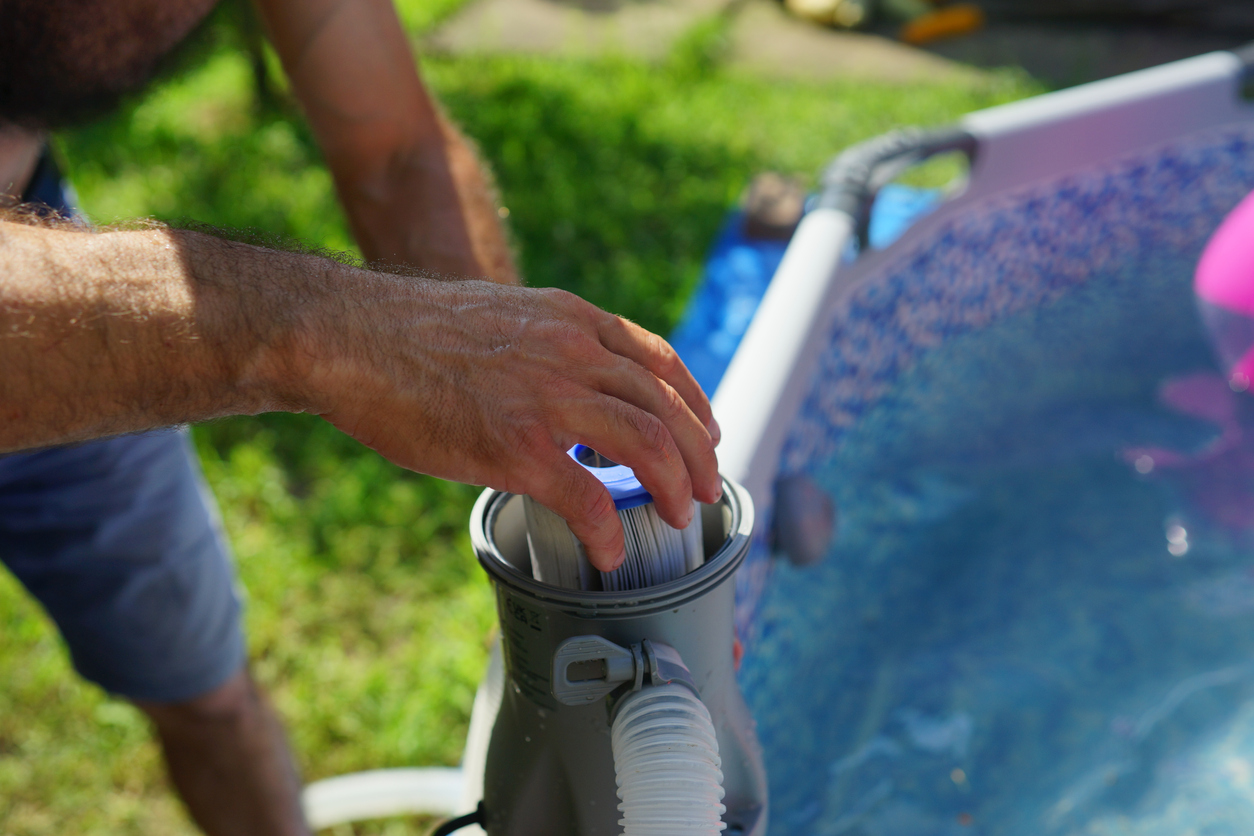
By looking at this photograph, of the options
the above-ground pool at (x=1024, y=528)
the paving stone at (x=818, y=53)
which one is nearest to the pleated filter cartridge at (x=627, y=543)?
the above-ground pool at (x=1024, y=528)

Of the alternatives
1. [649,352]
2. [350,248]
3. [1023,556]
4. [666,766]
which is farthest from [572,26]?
[666,766]

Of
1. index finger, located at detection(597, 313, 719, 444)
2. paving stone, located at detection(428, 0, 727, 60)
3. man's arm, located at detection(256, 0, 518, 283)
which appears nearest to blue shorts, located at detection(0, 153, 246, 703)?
man's arm, located at detection(256, 0, 518, 283)

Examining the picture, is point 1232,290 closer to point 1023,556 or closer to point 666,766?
point 1023,556

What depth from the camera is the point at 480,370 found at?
80 cm

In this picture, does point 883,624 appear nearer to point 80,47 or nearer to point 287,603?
point 287,603

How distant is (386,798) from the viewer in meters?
1.79

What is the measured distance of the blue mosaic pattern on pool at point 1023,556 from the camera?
5.94ft

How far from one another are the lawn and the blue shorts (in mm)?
406

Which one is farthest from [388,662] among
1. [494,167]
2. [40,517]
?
[494,167]

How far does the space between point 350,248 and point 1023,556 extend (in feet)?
7.09

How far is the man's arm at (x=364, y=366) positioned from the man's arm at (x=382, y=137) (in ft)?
1.67

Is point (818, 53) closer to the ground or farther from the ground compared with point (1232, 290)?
closer to the ground

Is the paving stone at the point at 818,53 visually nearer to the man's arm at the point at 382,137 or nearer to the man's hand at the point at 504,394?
the man's arm at the point at 382,137

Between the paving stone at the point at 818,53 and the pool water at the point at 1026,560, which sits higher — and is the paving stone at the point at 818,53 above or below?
below
